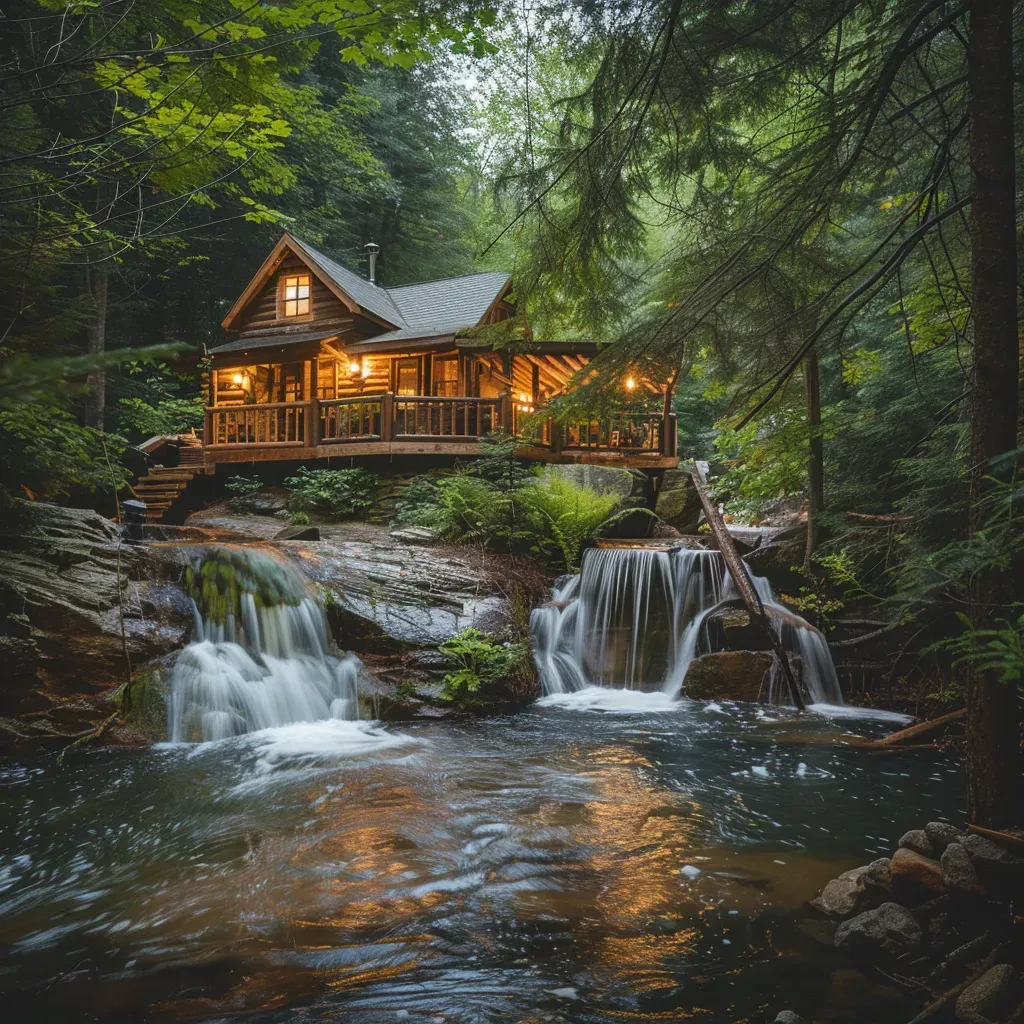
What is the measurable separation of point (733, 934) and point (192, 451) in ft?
65.0

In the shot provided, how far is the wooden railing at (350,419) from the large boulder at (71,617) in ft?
24.9

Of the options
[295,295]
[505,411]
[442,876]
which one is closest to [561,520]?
[505,411]

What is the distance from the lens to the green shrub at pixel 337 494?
47.4 feet

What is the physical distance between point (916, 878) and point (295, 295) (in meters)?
20.6

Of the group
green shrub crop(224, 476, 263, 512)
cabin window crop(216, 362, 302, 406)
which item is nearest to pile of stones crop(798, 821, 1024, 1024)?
green shrub crop(224, 476, 263, 512)

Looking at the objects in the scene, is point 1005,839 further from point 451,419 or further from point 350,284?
point 350,284

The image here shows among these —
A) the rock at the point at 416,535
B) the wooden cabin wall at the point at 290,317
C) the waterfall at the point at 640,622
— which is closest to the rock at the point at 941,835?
the waterfall at the point at 640,622

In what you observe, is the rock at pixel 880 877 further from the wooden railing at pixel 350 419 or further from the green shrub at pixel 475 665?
the wooden railing at pixel 350 419

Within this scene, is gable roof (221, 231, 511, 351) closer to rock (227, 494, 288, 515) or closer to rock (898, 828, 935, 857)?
rock (227, 494, 288, 515)

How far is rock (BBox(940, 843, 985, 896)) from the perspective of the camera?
2992mm

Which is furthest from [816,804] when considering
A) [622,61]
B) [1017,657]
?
[622,61]

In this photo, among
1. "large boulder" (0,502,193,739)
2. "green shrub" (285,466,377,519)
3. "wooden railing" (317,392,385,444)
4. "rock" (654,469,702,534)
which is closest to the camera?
"large boulder" (0,502,193,739)

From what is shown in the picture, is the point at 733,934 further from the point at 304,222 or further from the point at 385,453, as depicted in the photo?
the point at 304,222

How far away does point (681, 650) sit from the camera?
10188mm
